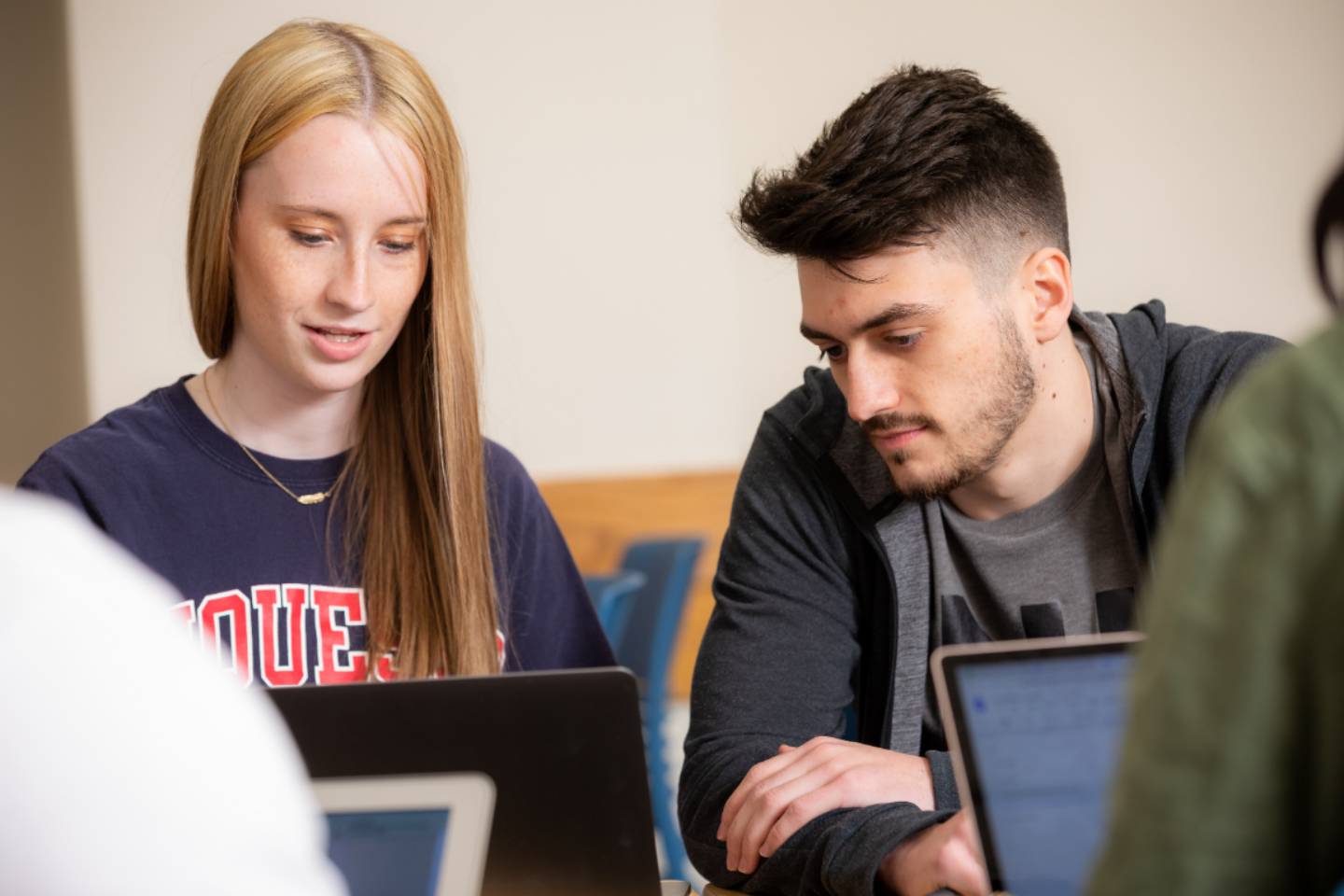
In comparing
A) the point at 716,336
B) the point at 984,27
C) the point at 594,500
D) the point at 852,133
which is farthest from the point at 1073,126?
the point at 852,133

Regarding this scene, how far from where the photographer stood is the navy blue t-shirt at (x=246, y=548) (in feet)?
4.86

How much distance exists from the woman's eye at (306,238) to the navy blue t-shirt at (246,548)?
0.24 meters

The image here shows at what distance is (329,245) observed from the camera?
1.52 meters

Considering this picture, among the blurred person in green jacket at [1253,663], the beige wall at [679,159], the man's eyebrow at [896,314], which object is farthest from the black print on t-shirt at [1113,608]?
the beige wall at [679,159]

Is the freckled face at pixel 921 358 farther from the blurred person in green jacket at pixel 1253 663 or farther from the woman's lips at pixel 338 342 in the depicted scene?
the blurred person in green jacket at pixel 1253 663

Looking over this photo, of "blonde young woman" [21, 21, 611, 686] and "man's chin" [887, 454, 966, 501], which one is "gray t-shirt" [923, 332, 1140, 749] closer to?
"man's chin" [887, 454, 966, 501]

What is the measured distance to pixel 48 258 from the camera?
14.3ft

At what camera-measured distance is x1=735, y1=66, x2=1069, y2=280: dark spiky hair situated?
1.49 meters

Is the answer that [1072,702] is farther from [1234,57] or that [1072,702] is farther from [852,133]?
[1234,57]

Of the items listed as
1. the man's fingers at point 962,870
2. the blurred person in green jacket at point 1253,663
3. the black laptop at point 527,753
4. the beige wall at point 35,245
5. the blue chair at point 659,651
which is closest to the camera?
the blurred person in green jacket at point 1253,663

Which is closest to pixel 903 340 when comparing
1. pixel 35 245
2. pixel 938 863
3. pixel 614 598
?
pixel 938 863

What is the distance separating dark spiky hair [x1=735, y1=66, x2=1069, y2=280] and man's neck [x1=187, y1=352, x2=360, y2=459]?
1.77 ft

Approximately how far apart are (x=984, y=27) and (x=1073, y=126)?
0.39 meters

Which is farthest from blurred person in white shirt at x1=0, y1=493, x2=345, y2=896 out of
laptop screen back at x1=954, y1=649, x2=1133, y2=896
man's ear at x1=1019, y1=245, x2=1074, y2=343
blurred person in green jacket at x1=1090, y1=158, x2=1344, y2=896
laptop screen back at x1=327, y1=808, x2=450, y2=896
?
man's ear at x1=1019, y1=245, x2=1074, y2=343
